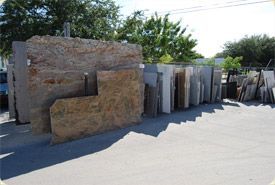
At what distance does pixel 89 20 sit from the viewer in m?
13.0

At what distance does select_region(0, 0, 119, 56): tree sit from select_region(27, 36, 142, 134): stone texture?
6515 mm

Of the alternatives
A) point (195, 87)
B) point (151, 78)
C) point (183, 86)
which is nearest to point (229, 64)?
point (195, 87)

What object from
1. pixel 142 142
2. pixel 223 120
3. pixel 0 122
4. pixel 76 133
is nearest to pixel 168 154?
pixel 142 142

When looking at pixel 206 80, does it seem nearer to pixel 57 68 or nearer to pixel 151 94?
pixel 151 94

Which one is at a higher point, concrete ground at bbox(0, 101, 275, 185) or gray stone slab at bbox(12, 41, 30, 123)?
gray stone slab at bbox(12, 41, 30, 123)

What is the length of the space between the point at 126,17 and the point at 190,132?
34.2ft

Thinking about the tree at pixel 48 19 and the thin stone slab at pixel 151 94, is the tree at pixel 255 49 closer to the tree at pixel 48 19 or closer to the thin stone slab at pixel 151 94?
the tree at pixel 48 19

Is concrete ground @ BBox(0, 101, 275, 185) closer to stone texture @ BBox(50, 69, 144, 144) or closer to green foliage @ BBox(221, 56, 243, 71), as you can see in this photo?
stone texture @ BBox(50, 69, 144, 144)

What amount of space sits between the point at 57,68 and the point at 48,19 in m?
7.50

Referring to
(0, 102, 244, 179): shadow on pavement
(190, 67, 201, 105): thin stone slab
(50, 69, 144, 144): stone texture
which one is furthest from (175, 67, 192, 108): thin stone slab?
(50, 69, 144, 144): stone texture

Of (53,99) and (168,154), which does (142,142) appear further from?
(53,99)

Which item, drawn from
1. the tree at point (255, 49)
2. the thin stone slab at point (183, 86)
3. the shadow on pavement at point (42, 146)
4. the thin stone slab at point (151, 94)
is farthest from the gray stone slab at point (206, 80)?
the tree at point (255, 49)

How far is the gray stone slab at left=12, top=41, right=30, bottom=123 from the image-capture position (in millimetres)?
6754

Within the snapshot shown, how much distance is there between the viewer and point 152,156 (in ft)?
14.9
